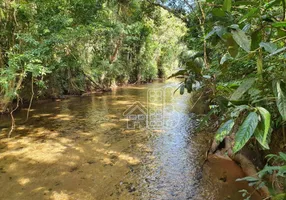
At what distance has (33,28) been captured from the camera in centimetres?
588

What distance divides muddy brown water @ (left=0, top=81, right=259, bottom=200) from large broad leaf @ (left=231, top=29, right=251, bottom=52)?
2218 millimetres

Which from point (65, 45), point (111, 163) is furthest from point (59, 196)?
point (65, 45)

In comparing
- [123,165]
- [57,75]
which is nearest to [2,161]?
[123,165]

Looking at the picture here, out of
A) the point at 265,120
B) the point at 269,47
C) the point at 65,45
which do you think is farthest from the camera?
the point at 65,45

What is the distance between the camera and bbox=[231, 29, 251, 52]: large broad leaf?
81 cm

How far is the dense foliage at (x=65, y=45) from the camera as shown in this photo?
5.58m

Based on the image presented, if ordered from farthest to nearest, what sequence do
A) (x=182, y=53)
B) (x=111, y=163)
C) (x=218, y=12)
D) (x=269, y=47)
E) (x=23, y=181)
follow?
1. (x=111, y=163)
2. (x=182, y=53)
3. (x=23, y=181)
4. (x=218, y=12)
5. (x=269, y=47)

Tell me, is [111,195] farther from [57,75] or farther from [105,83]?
[105,83]

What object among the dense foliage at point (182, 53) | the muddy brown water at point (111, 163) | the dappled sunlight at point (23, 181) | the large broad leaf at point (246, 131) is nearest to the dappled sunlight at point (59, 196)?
the muddy brown water at point (111, 163)

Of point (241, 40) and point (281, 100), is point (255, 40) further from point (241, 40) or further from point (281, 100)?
point (281, 100)

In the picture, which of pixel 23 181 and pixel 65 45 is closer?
pixel 23 181

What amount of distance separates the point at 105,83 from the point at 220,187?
1105 centimetres

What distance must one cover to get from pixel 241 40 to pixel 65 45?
763 cm

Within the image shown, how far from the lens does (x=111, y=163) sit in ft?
11.5
